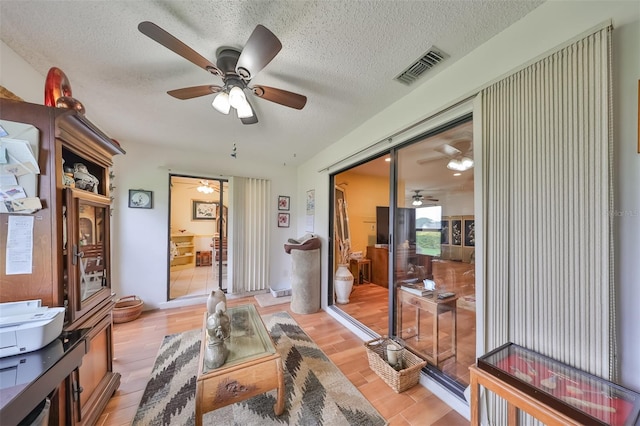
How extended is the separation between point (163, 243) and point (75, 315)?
89.9 inches

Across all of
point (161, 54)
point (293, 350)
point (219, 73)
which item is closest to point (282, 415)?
point (293, 350)

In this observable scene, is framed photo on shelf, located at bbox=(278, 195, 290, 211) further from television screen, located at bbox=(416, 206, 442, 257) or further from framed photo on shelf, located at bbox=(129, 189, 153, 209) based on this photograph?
television screen, located at bbox=(416, 206, 442, 257)

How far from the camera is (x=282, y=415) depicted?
1.46 metres

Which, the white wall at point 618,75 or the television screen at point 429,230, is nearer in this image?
the white wall at point 618,75

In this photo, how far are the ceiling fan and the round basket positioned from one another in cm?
287

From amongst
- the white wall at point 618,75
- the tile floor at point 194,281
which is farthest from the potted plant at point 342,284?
the white wall at point 618,75

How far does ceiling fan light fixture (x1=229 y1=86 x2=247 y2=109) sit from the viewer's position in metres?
1.41

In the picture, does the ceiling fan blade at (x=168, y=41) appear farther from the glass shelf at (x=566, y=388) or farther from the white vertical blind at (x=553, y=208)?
the glass shelf at (x=566, y=388)

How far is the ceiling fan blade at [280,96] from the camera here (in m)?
1.51

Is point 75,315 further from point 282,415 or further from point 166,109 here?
point 166,109

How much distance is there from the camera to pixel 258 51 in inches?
45.3

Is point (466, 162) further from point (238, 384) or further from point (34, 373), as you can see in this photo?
point (34, 373)

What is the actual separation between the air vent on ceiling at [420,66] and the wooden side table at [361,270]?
329cm

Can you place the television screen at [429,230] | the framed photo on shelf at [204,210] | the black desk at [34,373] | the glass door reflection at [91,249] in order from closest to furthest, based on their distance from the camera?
the black desk at [34,373]
the glass door reflection at [91,249]
the television screen at [429,230]
the framed photo on shelf at [204,210]
